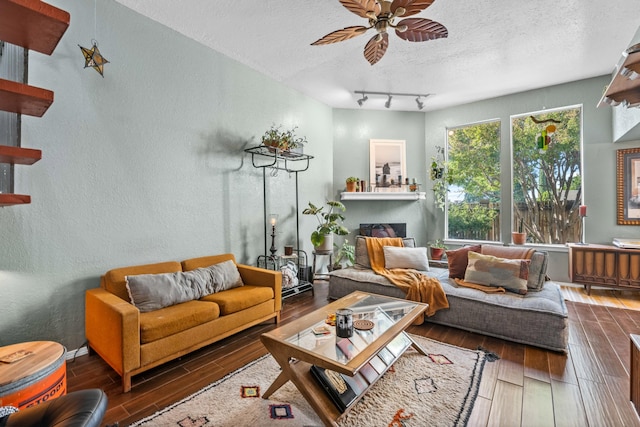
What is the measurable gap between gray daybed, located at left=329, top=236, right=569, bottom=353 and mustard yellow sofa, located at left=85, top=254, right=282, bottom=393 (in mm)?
1386

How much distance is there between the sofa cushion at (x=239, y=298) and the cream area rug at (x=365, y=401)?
56 cm

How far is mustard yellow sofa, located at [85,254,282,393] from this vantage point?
2102 millimetres

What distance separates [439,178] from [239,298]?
442 centimetres

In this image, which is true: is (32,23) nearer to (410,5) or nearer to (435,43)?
(410,5)

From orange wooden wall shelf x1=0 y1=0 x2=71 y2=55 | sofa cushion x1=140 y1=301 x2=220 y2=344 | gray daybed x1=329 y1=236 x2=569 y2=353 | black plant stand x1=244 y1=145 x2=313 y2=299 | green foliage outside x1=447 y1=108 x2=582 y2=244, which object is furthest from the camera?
green foliage outside x1=447 y1=108 x2=582 y2=244

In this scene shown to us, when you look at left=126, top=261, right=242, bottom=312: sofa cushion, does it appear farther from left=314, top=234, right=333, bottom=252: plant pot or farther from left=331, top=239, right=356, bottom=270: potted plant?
left=331, top=239, right=356, bottom=270: potted plant

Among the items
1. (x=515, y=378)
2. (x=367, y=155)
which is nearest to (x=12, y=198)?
(x=515, y=378)

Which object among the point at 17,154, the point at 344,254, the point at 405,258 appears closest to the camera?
the point at 17,154

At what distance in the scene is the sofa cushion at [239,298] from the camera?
9.07 feet

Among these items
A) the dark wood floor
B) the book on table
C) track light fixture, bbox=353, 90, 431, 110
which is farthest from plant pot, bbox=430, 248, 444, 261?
the book on table

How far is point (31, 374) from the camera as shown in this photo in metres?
1.60

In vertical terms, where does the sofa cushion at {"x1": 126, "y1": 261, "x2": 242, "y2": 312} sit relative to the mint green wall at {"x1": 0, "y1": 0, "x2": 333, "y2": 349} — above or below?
below

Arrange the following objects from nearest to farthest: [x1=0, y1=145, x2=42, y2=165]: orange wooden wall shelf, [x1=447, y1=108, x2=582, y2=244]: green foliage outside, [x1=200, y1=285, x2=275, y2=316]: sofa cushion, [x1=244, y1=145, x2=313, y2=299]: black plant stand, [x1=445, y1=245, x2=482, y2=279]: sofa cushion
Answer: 1. [x1=0, y1=145, x2=42, y2=165]: orange wooden wall shelf
2. [x1=200, y1=285, x2=275, y2=316]: sofa cushion
3. [x1=445, y1=245, x2=482, y2=279]: sofa cushion
4. [x1=244, y1=145, x2=313, y2=299]: black plant stand
5. [x1=447, y1=108, x2=582, y2=244]: green foliage outside

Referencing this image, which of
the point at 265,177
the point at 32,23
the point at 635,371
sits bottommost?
the point at 635,371
